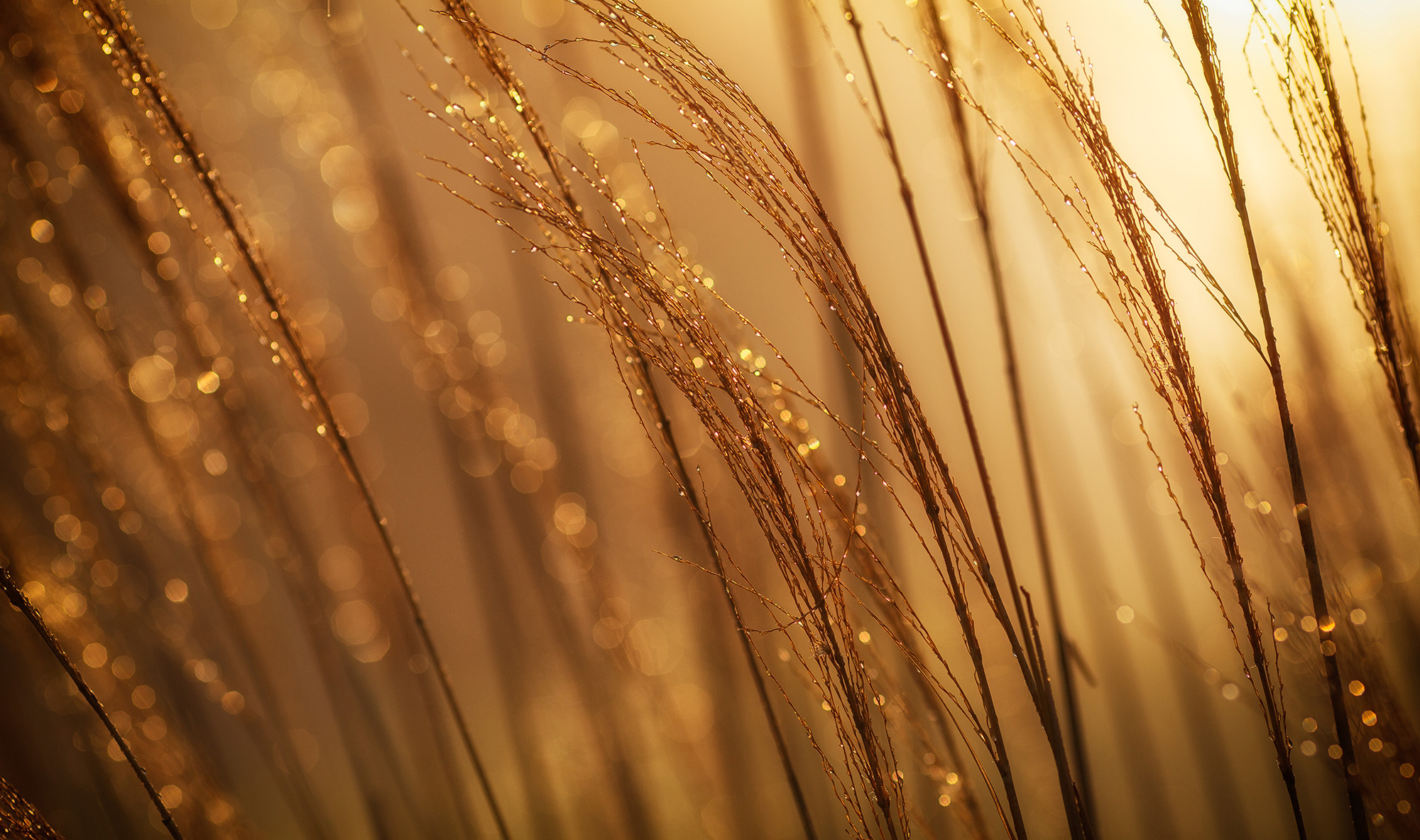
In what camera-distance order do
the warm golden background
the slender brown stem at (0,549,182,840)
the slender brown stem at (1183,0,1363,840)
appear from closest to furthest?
1. the slender brown stem at (1183,0,1363,840)
2. the slender brown stem at (0,549,182,840)
3. the warm golden background

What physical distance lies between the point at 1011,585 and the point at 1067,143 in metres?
0.93

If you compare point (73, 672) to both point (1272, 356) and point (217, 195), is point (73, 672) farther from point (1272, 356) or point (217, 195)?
point (1272, 356)

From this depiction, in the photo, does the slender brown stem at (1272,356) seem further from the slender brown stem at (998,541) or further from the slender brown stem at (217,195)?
the slender brown stem at (217,195)

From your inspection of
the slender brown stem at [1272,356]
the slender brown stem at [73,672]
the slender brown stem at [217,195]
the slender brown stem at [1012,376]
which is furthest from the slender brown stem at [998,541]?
the slender brown stem at [73,672]

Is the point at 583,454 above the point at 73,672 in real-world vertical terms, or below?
above

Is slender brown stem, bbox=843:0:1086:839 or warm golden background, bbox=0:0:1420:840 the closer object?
slender brown stem, bbox=843:0:1086:839

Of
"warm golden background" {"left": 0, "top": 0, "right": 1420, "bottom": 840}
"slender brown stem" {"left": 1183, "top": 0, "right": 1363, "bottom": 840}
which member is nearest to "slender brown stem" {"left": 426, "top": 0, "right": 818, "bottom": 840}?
"warm golden background" {"left": 0, "top": 0, "right": 1420, "bottom": 840}

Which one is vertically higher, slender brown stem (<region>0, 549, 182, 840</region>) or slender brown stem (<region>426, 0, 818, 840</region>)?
slender brown stem (<region>426, 0, 818, 840</region>)

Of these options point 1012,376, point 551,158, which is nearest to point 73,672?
point 551,158

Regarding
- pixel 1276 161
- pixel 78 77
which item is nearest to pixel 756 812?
pixel 78 77

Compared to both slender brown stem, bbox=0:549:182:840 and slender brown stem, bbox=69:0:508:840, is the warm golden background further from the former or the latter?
slender brown stem, bbox=0:549:182:840

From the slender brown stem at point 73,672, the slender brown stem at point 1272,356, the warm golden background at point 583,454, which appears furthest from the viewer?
the warm golden background at point 583,454

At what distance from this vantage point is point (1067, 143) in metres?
1.25

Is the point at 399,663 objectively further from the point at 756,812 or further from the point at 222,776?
the point at 756,812
